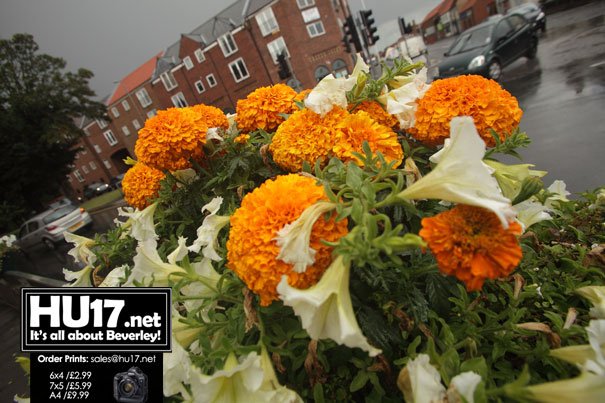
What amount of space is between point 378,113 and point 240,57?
91.4ft

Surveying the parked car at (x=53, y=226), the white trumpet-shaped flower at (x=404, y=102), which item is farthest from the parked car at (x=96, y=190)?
the white trumpet-shaped flower at (x=404, y=102)

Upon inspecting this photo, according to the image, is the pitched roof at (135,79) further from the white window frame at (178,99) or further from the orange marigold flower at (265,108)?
the orange marigold flower at (265,108)

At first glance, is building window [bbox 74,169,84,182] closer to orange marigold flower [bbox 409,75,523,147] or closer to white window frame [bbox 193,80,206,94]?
white window frame [bbox 193,80,206,94]

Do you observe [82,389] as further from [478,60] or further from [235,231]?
[478,60]

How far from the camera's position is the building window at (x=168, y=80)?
30.4 m

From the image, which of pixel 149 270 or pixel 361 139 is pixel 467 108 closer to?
pixel 361 139

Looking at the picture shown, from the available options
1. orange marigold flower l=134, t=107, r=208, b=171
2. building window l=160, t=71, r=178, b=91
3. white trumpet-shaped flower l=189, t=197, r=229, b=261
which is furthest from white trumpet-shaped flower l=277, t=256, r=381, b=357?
building window l=160, t=71, r=178, b=91

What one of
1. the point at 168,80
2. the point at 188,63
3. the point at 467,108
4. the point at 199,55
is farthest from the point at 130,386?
the point at 168,80

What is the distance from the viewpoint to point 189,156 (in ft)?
4.77

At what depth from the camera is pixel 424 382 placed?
706mm

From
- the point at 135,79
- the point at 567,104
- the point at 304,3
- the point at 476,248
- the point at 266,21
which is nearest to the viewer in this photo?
the point at 476,248

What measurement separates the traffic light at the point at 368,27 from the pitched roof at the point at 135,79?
26.9 metres

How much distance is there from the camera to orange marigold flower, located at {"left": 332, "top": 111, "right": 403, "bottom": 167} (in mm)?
1044

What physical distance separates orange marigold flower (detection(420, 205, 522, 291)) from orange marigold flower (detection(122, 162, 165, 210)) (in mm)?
1433
